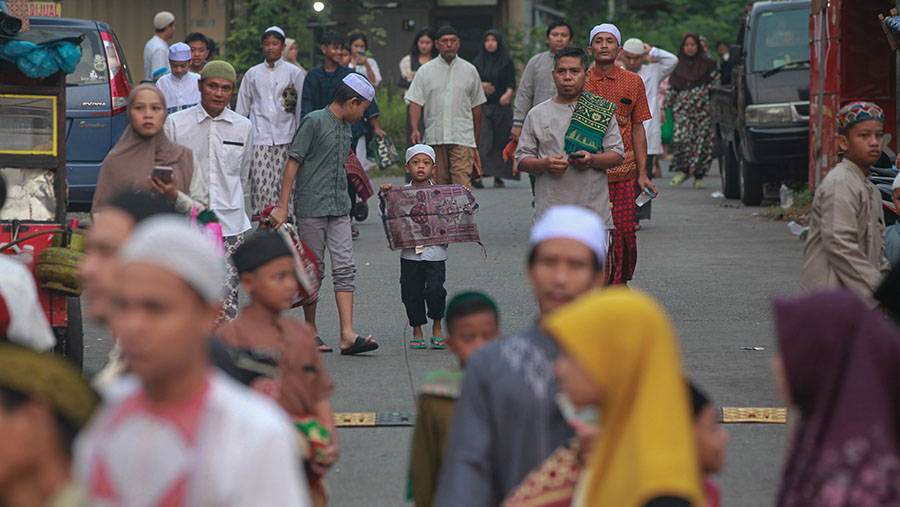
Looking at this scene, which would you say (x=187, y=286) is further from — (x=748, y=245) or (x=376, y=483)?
(x=748, y=245)

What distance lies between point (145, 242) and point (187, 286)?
4.7 inches

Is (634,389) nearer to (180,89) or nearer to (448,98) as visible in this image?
(448,98)

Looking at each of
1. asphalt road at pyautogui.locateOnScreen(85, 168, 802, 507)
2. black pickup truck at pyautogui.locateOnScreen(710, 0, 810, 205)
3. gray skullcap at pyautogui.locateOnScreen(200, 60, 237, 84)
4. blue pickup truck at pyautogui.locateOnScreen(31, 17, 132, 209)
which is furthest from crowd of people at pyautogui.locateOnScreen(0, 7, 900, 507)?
black pickup truck at pyautogui.locateOnScreen(710, 0, 810, 205)

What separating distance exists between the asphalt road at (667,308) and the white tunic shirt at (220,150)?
1126mm

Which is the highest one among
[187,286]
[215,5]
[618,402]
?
[215,5]

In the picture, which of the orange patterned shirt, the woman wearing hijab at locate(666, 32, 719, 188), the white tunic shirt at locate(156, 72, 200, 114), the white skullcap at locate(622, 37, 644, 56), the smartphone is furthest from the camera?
the woman wearing hijab at locate(666, 32, 719, 188)

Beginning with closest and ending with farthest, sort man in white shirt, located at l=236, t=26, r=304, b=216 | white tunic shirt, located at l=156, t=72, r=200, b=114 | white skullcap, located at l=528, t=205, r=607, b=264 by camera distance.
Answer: white skullcap, located at l=528, t=205, r=607, b=264 < man in white shirt, located at l=236, t=26, r=304, b=216 < white tunic shirt, located at l=156, t=72, r=200, b=114

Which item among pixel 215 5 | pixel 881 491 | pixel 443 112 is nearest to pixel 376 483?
pixel 881 491

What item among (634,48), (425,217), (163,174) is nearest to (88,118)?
(425,217)

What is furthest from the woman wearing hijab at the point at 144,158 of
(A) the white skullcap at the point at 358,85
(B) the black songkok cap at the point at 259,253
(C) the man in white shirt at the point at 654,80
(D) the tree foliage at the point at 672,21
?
(D) the tree foliage at the point at 672,21

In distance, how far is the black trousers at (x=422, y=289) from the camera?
8.97 m

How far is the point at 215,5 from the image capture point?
86.5 feet

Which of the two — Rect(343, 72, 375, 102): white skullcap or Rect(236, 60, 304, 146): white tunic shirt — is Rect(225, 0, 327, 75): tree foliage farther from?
Rect(343, 72, 375, 102): white skullcap

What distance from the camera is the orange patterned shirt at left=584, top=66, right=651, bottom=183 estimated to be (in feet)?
31.0
